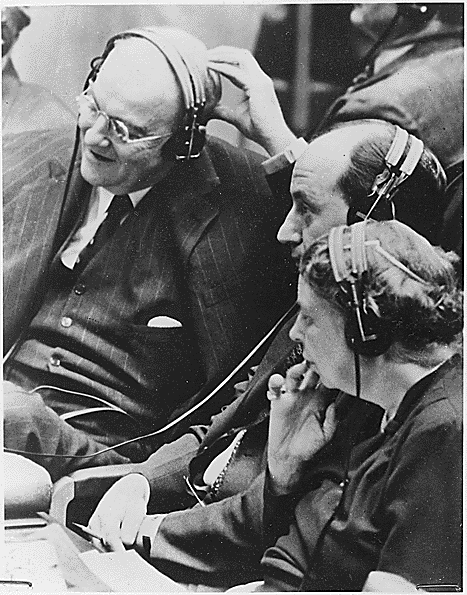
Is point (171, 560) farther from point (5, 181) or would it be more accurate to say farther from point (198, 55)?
point (198, 55)

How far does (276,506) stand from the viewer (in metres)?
1.60

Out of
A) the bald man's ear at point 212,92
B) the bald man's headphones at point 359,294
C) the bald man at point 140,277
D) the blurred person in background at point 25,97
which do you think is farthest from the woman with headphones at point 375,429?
the blurred person in background at point 25,97

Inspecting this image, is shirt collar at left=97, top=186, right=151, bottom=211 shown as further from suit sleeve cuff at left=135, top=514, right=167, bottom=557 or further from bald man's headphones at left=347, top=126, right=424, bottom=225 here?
suit sleeve cuff at left=135, top=514, right=167, bottom=557

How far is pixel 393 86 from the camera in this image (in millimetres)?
1605

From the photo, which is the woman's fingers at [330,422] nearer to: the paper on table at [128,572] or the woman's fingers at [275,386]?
the woman's fingers at [275,386]

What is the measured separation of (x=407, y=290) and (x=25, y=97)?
84cm

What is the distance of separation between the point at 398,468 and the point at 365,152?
0.59 m

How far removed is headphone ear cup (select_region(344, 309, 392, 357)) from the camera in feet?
5.09

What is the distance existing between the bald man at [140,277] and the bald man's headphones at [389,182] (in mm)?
154

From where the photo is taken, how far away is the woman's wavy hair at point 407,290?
1547 millimetres

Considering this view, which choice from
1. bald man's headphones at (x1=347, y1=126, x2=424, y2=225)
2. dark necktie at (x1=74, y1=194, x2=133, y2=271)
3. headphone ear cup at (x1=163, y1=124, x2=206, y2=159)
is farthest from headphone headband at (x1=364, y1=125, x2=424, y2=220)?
dark necktie at (x1=74, y1=194, x2=133, y2=271)

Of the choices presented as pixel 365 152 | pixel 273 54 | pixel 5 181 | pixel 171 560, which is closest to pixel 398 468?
pixel 171 560

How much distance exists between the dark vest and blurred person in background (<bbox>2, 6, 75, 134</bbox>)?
244 mm

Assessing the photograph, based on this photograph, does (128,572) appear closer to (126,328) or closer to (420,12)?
(126,328)
